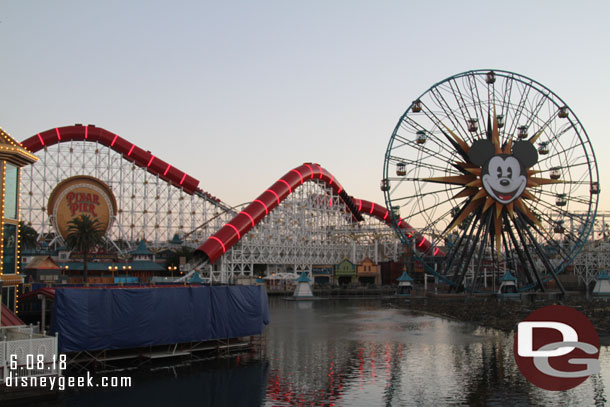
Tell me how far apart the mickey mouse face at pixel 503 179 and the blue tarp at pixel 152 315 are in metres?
26.7

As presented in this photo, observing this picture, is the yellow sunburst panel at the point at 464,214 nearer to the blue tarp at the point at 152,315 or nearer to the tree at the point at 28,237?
the blue tarp at the point at 152,315

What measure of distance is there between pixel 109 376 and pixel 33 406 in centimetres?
441

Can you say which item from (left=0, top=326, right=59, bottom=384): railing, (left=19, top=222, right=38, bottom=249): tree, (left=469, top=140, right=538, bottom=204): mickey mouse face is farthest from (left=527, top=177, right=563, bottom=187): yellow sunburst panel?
(left=19, top=222, right=38, bottom=249): tree

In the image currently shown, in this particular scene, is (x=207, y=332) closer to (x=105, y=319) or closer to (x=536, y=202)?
(x=105, y=319)

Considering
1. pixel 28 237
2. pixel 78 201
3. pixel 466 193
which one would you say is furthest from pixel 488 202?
pixel 78 201

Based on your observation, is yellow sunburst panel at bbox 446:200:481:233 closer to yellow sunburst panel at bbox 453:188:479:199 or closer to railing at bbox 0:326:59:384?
yellow sunburst panel at bbox 453:188:479:199

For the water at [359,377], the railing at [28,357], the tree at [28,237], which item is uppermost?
the tree at [28,237]

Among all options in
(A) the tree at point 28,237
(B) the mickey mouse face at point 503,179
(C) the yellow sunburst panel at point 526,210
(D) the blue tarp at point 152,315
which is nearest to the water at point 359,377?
(D) the blue tarp at point 152,315

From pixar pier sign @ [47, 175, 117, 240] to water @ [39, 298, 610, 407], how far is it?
38076 millimetres

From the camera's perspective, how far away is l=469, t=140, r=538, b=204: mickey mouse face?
161 ft

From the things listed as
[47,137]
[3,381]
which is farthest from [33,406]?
[47,137]

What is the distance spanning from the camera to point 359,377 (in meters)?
22.9

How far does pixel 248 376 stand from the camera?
2283 cm

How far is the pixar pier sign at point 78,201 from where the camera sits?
214 feet
